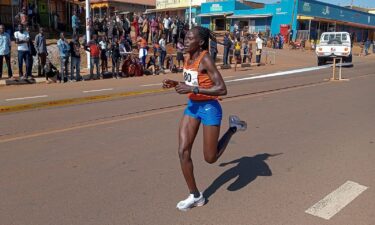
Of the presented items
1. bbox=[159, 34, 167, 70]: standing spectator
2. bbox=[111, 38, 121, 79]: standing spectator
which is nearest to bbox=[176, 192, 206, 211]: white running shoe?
bbox=[111, 38, 121, 79]: standing spectator

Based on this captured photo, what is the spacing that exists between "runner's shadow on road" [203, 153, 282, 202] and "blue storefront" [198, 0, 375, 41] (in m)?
44.9

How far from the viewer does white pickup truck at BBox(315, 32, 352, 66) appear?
87.1ft

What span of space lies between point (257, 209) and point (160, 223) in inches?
39.5

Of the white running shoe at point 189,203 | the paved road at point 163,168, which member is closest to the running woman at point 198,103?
the white running shoe at point 189,203

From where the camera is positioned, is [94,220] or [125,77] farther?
[125,77]

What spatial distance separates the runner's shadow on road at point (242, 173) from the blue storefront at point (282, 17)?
4493cm

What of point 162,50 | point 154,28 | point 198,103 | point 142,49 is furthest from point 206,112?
point 154,28

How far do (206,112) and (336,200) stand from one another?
1694 millimetres

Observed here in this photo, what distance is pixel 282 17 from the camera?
168 ft

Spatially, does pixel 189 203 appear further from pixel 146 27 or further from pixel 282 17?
pixel 282 17

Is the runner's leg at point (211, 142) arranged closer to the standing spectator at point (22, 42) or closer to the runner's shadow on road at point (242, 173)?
the runner's shadow on road at point (242, 173)

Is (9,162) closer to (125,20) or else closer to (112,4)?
(125,20)

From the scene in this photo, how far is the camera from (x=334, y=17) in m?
58.9

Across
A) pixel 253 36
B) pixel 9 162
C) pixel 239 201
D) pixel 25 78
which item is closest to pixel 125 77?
pixel 25 78
